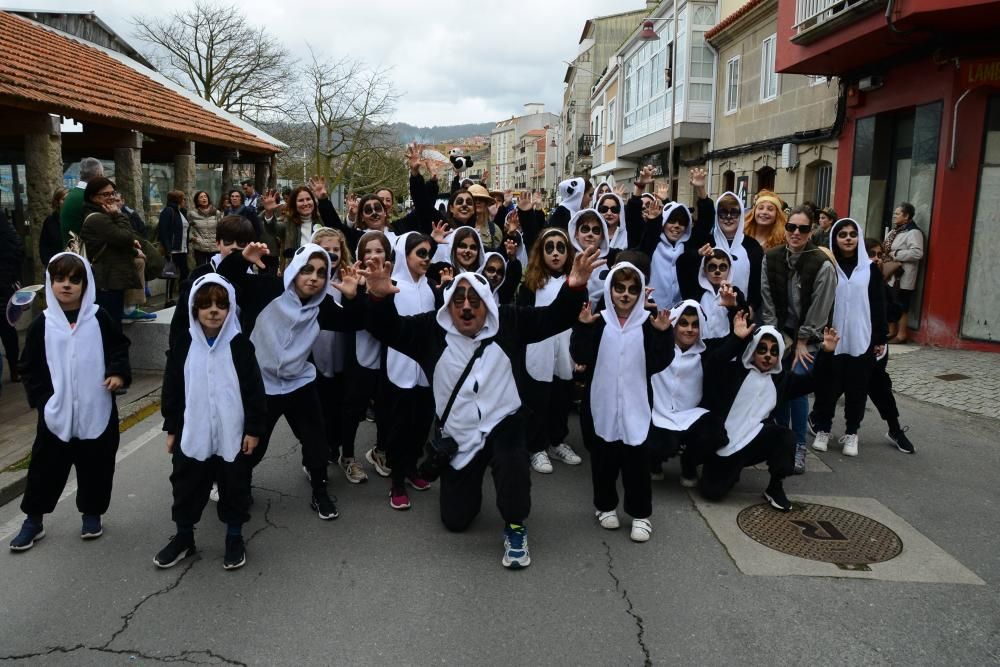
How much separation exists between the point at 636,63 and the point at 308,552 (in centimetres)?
2865

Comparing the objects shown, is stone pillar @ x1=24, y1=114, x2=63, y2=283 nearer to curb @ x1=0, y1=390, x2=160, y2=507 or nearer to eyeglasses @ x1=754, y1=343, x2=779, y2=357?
curb @ x1=0, y1=390, x2=160, y2=507

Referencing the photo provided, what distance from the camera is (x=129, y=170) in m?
11.8

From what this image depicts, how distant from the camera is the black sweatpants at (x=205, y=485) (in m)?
3.94

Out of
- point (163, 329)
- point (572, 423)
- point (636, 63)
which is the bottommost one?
point (572, 423)

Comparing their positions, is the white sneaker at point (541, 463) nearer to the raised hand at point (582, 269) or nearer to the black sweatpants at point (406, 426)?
the black sweatpants at point (406, 426)

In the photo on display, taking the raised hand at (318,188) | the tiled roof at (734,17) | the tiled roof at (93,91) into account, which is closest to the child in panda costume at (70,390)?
the raised hand at (318,188)

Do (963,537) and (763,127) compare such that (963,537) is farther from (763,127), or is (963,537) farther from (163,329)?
(763,127)

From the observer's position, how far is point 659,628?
11.2 feet

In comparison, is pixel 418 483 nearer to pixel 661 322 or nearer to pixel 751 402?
pixel 661 322

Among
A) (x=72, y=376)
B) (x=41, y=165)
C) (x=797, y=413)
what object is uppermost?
(x=41, y=165)

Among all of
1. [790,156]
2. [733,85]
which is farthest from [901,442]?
[733,85]

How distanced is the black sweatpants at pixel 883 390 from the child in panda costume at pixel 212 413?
15.3ft

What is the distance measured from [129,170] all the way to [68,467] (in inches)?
352

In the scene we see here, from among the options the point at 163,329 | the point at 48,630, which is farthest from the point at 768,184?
the point at 48,630
